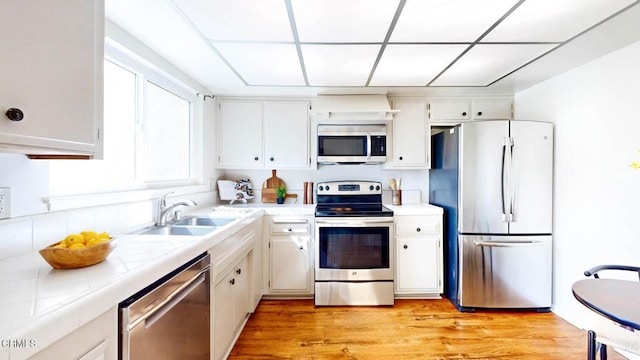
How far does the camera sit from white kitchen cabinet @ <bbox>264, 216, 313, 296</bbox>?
267 cm

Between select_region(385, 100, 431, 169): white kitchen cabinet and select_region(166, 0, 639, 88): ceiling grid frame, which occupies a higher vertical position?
select_region(166, 0, 639, 88): ceiling grid frame

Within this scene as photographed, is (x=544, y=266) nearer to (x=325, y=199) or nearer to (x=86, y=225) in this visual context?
(x=325, y=199)

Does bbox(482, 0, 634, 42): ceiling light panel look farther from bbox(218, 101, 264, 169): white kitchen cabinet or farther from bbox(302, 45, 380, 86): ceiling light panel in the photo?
bbox(218, 101, 264, 169): white kitchen cabinet

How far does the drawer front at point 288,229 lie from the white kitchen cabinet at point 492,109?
2.18 metres

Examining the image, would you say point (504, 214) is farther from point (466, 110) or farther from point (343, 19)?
point (343, 19)

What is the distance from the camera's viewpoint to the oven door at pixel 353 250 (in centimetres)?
259

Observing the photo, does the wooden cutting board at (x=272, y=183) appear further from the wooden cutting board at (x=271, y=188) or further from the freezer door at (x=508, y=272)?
the freezer door at (x=508, y=272)

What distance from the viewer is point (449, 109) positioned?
2963 mm

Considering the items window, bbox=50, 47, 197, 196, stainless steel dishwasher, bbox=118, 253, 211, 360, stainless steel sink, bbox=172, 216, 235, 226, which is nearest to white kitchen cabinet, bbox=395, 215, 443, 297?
stainless steel sink, bbox=172, 216, 235, 226

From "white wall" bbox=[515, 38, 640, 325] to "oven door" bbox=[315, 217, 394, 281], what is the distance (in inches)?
57.7

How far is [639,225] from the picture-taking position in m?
1.80

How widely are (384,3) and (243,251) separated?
73.2 inches

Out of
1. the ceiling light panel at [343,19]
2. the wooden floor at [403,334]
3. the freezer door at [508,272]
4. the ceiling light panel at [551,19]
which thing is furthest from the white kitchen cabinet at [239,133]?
the freezer door at [508,272]

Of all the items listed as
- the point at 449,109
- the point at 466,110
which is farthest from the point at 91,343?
the point at 466,110
